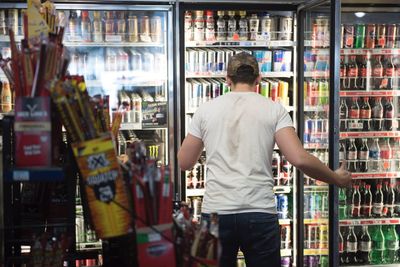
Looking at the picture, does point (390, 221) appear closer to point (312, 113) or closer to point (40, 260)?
point (312, 113)

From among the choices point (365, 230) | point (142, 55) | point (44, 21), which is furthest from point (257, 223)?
point (365, 230)

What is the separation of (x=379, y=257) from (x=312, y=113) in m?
1.32

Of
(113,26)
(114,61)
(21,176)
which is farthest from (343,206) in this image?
(21,176)

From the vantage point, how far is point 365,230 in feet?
15.7

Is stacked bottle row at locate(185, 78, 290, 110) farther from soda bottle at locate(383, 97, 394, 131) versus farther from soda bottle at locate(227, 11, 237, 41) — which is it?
soda bottle at locate(383, 97, 394, 131)

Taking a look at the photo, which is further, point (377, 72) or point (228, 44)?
point (377, 72)

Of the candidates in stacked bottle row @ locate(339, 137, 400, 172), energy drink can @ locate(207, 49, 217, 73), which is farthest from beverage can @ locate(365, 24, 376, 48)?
energy drink can @ locate(207, 49, 217, 73)

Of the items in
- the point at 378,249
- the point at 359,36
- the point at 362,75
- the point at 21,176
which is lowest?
the point at 378,249

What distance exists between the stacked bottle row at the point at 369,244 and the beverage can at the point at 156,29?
197 centimetres

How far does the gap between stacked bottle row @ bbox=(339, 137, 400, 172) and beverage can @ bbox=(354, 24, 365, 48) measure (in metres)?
0.70

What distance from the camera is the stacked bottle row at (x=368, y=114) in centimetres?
456

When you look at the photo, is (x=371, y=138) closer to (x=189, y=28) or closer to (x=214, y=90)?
(x=214, y=90)

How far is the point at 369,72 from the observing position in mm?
4613

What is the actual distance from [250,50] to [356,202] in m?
1.40
